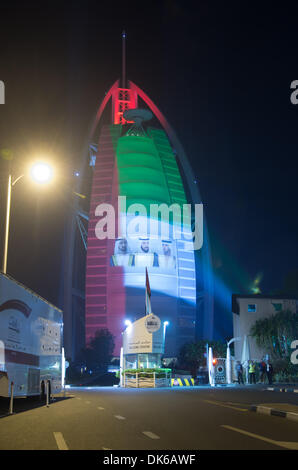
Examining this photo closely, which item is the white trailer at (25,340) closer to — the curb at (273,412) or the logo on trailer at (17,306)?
the logo on trailer at (17,306)

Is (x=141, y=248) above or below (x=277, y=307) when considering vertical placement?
above

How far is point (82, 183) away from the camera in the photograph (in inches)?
5827

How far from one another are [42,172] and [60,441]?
15574 mm

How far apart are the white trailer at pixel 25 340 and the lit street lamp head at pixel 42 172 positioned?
4.88 meters

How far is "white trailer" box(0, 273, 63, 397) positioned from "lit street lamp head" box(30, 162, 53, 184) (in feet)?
16.0

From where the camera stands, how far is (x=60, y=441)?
10.1 metres

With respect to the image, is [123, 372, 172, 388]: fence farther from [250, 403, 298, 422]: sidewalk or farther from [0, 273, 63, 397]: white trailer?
[250, 403, 298, 422]: sidewalk

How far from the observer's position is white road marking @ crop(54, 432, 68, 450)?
9281mm

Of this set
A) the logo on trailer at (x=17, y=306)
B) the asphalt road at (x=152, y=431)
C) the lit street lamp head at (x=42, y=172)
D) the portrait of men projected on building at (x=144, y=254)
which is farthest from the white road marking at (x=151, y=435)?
the portrait of men projected on building at (x=144, y=254)

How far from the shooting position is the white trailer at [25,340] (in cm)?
1759

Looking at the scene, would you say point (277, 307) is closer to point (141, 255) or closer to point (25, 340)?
point (25, 340)

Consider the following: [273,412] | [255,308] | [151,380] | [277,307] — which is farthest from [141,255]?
[273,412]
